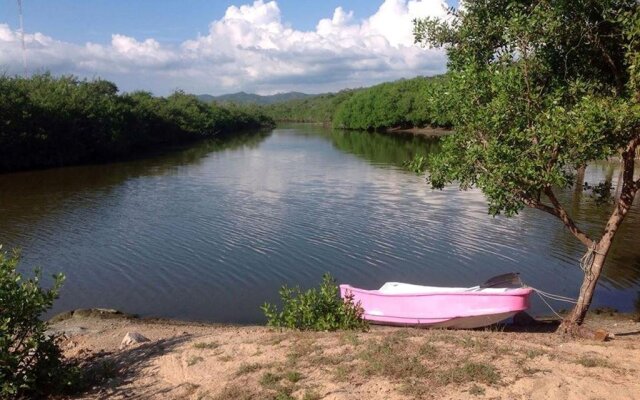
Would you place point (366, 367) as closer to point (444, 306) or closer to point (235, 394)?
point (235, 394)

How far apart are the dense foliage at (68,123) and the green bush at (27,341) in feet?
132

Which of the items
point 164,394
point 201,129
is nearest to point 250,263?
point 164,394

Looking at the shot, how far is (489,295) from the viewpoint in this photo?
38.7ft

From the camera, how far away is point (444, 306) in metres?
12.3

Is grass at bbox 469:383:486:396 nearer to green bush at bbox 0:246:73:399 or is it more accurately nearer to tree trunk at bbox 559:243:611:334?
tree trunk at bbox 559:243:611:334

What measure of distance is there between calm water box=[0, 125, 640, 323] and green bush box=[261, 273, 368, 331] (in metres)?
4.76

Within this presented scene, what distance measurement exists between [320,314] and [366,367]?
9.09 ft

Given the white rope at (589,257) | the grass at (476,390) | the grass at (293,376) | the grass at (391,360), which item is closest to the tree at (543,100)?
the white rope at (589,257)

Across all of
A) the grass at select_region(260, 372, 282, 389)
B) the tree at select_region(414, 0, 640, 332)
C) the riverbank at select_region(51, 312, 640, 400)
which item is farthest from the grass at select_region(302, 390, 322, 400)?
the tree at select_region(414, 0, 640, 332)

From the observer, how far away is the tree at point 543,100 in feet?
27.2

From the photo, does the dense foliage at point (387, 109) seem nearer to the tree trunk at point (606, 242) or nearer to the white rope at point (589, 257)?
the tree trunk at point (606, 242)

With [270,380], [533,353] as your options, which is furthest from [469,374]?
[270,380]

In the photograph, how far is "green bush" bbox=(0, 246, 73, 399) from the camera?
698 centimetres

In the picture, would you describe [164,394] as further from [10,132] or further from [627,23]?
[10,132]
